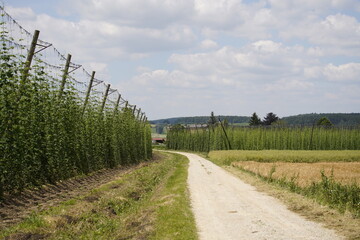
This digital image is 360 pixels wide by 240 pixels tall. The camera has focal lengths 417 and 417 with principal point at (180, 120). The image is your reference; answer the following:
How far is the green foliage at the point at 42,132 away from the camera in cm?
Answer: 1223

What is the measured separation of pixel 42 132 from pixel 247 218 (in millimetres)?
8748

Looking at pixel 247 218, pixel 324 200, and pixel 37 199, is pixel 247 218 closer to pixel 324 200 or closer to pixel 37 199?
pixel 324 200

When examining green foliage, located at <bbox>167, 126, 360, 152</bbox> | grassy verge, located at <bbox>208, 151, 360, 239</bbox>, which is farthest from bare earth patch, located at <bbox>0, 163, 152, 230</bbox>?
green foliage, located at <bbox>167, 126, 360, 152</bbox>

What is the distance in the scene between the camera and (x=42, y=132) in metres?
15.7

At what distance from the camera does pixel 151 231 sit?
9383 millimetres

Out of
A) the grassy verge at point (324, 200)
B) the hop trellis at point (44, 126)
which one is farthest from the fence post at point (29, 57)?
the grassy verge at point (324, 200)

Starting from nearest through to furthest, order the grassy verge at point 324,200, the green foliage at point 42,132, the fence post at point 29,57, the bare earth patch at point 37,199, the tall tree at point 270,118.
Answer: the grassy verge at point 324,200 → the bare earth patch at point 37,199 → the green foliage at point 42,132 → the fence post at point 29,57 → the tall tree at point 270,118

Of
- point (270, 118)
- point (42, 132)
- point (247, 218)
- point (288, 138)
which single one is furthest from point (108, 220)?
point (270, 118)

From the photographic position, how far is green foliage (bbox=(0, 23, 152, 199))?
12227 millimetres

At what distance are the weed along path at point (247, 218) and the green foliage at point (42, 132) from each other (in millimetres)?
5606

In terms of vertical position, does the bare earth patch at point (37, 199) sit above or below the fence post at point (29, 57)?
below

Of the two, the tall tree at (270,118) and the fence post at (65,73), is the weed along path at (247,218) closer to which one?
the fence post at (65,73)

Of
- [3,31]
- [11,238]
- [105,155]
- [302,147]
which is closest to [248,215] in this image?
[11,238]

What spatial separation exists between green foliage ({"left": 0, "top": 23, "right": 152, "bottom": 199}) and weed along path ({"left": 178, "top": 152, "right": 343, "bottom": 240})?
561 cm
